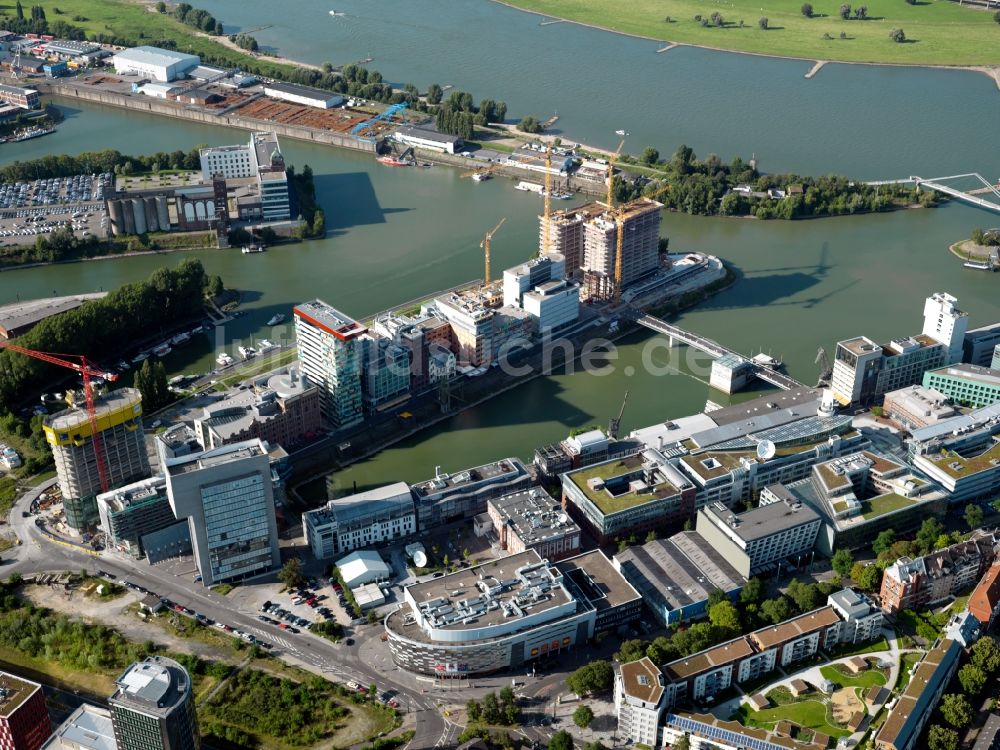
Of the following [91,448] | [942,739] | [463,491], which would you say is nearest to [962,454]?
[942,739]

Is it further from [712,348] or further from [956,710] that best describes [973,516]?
[712,348]

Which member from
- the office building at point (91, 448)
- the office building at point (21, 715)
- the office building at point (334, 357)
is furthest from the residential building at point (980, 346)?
the office building at point (21, 715)

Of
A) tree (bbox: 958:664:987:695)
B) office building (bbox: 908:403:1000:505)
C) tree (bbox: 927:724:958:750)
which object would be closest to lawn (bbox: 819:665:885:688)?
tree (bbox: 958:664:987:695)

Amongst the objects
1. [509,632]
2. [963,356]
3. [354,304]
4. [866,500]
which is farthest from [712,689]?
[354,304]

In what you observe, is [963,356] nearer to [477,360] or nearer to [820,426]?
[820,426]

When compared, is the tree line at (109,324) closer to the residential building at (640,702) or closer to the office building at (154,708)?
the office building at (154,708)

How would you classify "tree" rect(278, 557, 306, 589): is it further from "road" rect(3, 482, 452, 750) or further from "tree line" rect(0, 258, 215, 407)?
"tree line" rect(0, 258, 215, 407)
